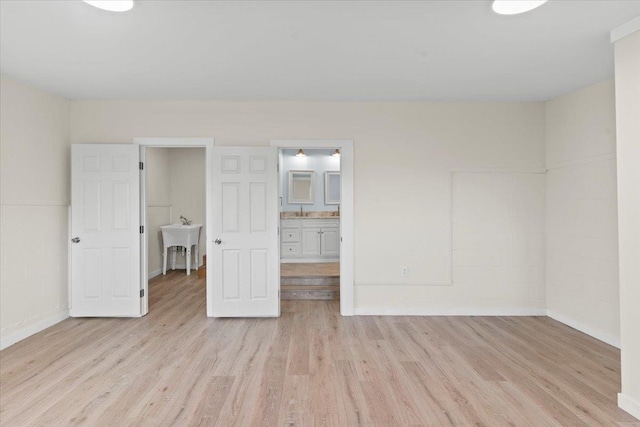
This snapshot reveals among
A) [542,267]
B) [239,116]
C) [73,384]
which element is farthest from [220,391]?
[542,267]

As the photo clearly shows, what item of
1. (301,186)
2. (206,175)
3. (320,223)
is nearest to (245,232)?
(206,175)

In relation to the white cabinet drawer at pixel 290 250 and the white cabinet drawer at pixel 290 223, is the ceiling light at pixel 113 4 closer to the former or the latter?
the white cabinet drawer at pixel 290 223

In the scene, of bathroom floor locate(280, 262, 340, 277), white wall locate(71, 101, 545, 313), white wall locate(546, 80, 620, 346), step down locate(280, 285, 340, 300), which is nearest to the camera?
white wall locate(546, 80, 620, 346)

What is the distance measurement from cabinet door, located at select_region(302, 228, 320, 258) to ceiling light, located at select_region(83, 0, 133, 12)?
511 centimetres

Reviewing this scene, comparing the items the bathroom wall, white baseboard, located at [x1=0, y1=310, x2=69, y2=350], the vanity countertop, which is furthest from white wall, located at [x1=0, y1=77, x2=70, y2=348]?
the bathroom wall

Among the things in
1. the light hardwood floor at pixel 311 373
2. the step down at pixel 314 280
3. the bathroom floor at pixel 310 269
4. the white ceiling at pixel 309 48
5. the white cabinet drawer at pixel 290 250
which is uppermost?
the white ceiling at pixel 309 48

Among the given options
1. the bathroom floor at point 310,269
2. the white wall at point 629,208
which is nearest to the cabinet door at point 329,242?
the bathroom floor at point 310,269

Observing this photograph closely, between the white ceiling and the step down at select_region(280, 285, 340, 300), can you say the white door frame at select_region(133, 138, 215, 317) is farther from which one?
the step down at select_region(280, 285, 340, 300)

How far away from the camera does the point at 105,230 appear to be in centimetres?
412

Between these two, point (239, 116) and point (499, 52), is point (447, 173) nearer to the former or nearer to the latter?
point (499, 52)

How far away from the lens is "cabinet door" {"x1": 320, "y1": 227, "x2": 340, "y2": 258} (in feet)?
22.9

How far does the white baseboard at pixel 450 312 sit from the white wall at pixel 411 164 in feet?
0.08

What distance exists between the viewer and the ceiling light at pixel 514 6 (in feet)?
7.01

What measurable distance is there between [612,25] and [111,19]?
328cm
